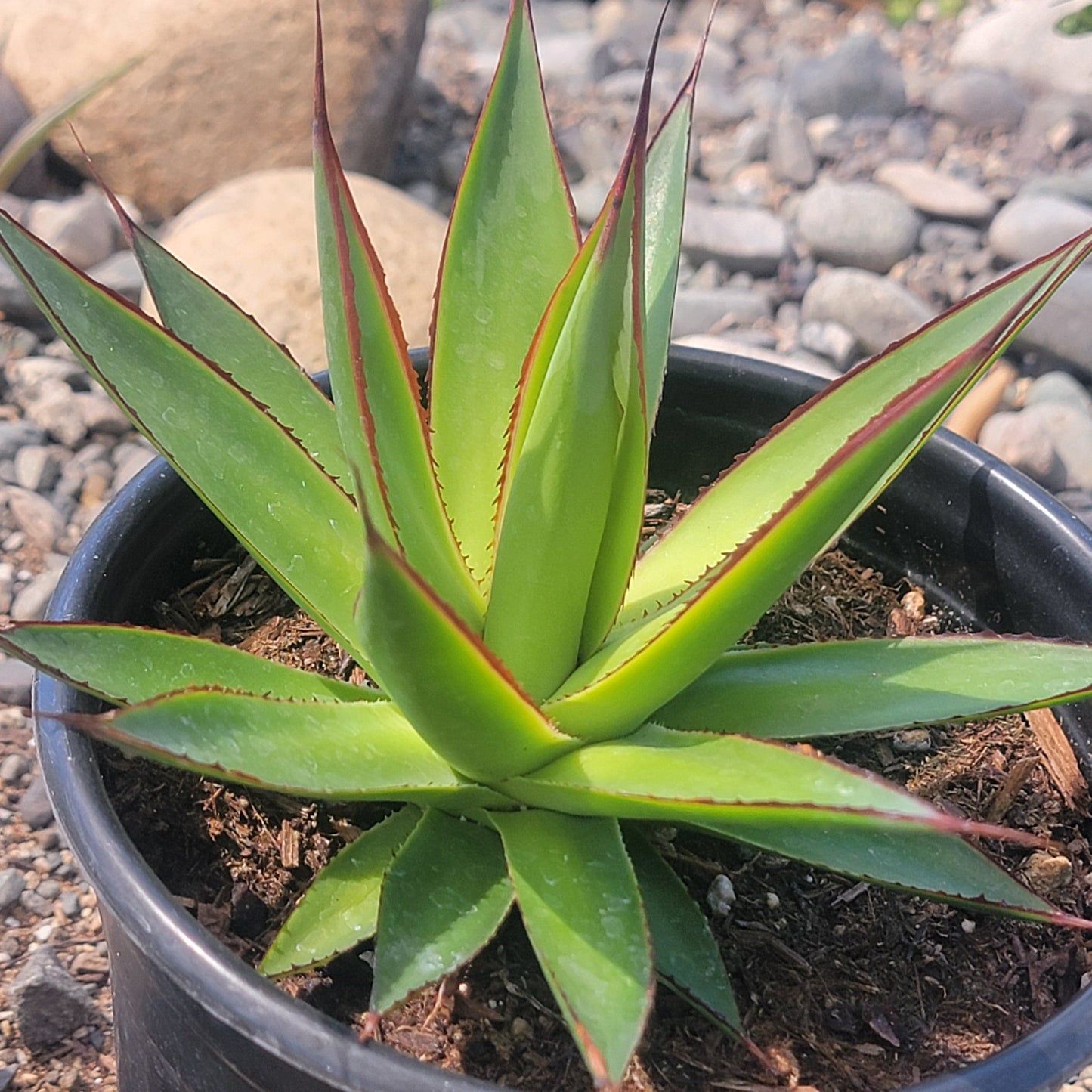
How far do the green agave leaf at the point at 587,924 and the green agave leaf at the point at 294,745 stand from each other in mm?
58

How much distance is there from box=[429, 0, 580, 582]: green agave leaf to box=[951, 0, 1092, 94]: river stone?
3.04 meters

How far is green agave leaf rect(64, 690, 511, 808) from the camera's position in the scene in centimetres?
64

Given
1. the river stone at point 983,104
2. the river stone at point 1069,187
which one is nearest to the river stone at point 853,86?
the river stone at point 983,104

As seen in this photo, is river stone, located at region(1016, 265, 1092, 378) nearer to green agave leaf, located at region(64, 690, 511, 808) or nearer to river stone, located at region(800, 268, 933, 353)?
river stone, located at region(800, 268, 933, 353)

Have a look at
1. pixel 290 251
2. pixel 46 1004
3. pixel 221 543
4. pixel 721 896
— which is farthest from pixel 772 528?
pixel 290 251

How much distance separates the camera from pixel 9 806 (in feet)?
5.13

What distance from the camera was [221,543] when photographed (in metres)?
1.14

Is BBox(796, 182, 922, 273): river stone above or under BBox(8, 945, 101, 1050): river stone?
above

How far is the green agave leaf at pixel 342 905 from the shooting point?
0.77m

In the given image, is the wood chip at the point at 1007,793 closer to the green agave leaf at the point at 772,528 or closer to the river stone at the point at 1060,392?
the green agave leaf at the point at 772,528

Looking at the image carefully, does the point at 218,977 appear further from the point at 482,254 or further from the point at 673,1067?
the point at 482,254

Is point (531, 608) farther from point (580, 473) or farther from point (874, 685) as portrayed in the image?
point (874, 685)

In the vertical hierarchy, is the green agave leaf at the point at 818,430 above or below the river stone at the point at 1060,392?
above

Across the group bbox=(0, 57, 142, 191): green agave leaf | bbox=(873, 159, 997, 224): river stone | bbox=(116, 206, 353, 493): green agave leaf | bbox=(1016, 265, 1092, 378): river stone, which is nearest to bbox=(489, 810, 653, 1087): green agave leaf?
bbox=(116, 206, 353, 493): green agave leaf
